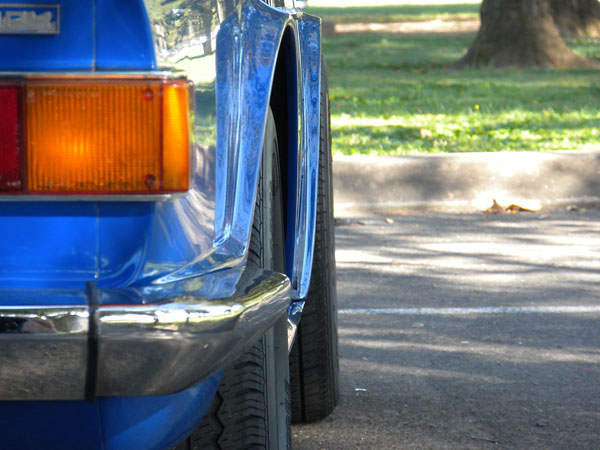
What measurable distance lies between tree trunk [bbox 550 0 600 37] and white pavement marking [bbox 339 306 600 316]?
17.0 meters

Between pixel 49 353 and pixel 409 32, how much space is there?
80.4 feet

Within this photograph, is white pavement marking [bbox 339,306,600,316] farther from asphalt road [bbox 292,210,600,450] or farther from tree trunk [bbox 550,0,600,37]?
tree trunk [bbox 550,0,600,37]

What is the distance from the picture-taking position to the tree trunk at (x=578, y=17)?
20594 mm

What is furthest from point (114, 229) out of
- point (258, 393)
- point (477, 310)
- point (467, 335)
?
point (477, 310)

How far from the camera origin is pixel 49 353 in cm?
150

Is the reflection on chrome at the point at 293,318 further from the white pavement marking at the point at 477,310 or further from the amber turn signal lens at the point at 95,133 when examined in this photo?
the white pavement marking at the point at 477,310

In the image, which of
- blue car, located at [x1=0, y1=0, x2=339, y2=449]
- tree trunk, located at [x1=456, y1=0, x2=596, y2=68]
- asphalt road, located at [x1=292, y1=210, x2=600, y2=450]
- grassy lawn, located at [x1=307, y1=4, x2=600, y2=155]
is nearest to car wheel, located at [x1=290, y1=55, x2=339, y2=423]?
asphalt road, located at [x1=292, y1=210, x2=600, y2=450]

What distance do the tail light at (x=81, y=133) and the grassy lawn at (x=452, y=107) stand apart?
19.5ft

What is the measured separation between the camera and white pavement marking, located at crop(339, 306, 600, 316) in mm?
4418

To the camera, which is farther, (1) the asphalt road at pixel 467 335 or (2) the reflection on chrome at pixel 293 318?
(1) the asphalt road at pixel 467 335

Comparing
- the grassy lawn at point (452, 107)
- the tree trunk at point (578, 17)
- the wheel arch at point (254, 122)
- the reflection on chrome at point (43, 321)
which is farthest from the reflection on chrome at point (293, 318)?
the tree trunk at point (578, 17)

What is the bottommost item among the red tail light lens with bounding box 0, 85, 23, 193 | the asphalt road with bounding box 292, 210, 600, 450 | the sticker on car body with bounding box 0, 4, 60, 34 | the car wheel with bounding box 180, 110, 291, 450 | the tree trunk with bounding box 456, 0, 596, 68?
the asphalt road with bounding box 292, 210, 600, 450

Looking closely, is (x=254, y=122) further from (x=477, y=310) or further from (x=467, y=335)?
(x=477, y=310)

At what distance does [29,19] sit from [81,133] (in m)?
0.18
